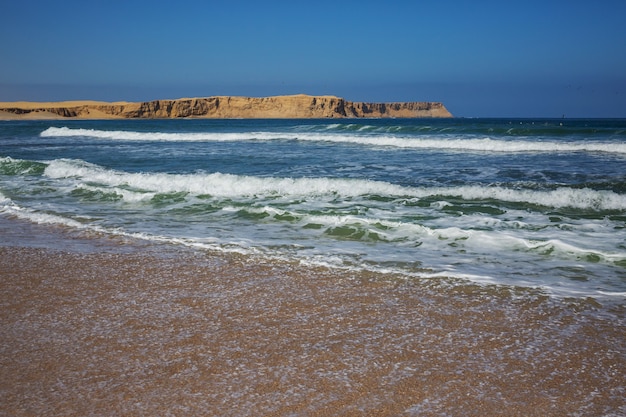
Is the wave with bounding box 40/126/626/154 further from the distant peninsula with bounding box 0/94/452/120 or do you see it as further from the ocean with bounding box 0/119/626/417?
the distant peninsula with bounding box 0/94/452/120

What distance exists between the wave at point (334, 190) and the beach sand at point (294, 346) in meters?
5.44

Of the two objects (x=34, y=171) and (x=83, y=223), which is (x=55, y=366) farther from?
(x=34, y=171)

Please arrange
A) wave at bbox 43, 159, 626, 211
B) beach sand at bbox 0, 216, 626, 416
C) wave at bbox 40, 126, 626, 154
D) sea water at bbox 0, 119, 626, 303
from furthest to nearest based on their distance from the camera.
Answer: wave at bbox 40, 126, 626, 154, wave at bbox 43, 159, 626, 211, sea water at bbox 0, 119, 626, 303, beach sand at bbox 0, 216, 626, 416

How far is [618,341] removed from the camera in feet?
11.2

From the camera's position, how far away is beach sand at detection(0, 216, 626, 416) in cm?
265

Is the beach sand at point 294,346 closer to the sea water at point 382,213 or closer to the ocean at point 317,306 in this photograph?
the ocean at point 317,306

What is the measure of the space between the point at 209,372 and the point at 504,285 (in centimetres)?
290

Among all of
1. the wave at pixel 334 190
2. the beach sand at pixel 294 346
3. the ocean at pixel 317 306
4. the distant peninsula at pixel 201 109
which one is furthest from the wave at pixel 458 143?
the distant peninsula at pixel 201 109

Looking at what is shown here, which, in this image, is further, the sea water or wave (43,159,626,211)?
wave (43,159,626,211)

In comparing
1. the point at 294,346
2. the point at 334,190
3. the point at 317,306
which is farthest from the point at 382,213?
the point at 294,346

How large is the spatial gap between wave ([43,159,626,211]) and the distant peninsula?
397 feet

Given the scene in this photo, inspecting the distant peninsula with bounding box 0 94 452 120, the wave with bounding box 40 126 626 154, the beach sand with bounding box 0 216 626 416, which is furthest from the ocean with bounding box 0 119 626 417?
the distant peninsula with bounding box 0 94 452 120

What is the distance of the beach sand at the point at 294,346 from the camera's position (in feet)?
8.69

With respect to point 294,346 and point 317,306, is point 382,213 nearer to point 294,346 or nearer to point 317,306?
point 317,306
